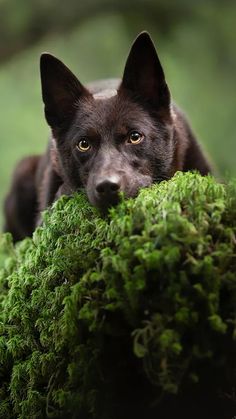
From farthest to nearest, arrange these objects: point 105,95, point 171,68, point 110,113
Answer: point 171,68 → point 105,95 → point 110,113

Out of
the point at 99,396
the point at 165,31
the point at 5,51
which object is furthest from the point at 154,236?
the point at 165,31

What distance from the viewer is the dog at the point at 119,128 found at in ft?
13.7

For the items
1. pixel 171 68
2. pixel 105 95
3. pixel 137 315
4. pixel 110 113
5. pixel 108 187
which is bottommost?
pixel 137 315

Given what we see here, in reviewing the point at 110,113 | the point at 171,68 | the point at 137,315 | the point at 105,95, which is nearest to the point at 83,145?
the point at 110,113

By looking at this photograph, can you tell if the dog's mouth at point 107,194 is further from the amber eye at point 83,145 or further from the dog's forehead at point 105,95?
the dog's forehead at point 105,95

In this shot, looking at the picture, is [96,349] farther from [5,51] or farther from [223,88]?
[223,88]

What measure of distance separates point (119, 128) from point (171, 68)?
7580 millimetres

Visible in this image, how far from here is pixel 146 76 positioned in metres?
4.56

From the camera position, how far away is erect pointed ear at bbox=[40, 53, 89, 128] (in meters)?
4.72

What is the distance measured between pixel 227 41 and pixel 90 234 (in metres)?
7.72

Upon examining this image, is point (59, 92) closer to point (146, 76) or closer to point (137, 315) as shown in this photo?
point (146, 76)

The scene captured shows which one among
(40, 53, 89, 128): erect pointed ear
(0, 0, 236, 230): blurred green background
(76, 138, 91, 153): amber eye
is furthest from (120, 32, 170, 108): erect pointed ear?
(0, 0, 236, 230): blurred green background

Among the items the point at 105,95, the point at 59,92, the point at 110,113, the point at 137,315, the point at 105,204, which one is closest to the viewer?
the point at 137,315

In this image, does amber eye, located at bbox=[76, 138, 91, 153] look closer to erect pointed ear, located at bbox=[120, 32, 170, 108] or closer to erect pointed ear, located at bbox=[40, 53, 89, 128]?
erect pointed ear, located at bbox=[40, 53, 89, 128]
